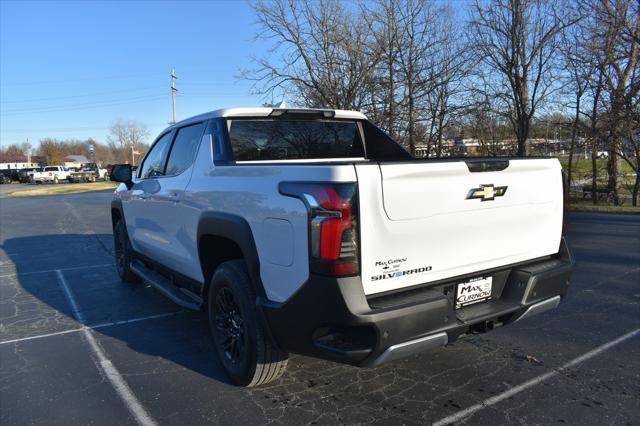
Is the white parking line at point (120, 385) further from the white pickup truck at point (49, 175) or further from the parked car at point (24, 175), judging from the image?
the parked car at point (24, 175)

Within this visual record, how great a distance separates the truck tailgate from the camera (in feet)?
8.40

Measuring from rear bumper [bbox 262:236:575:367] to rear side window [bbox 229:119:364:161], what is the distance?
1656mm

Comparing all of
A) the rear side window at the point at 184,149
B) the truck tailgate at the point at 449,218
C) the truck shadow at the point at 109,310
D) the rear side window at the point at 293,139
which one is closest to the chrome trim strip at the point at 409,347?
the truck tailgate at the point at 449,218

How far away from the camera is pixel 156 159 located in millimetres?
5242

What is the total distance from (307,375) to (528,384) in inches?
62.1

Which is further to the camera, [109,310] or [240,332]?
[109,310]

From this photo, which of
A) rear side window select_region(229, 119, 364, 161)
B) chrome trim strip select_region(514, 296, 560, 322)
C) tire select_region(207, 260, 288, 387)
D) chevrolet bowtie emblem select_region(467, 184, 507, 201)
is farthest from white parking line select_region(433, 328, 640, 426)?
rear side window select_region(229, 119, 364, 161)

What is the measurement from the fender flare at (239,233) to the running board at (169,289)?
76 centimetres

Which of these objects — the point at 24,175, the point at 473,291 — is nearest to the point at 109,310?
the point at 473,291

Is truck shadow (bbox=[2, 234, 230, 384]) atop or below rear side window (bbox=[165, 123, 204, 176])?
below

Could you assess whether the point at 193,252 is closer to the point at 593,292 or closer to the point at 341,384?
the point at 341,384

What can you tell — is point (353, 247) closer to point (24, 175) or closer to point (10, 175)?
point (24, 175)

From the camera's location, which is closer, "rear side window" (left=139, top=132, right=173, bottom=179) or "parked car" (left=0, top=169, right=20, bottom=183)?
"rear side window" (left=139, top=132, right=173, bottom=179)

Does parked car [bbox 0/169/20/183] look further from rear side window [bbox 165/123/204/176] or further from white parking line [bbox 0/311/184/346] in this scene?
rear side window [bbox 165/123/204/176]
